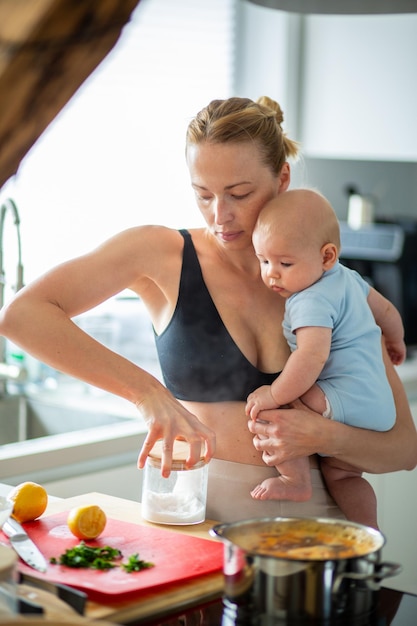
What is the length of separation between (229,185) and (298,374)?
34cm

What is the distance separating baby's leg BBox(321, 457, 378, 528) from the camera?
5.59ft

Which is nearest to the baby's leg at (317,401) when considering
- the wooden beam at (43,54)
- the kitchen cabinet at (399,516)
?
the wooden beam at (43,54)

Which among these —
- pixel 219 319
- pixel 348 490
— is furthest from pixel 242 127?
pixel 348 490

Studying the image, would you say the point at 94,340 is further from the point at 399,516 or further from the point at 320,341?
the point at 399,516

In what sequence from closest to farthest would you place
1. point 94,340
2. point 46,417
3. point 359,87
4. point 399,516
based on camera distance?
point 94,340
point 46,417
point 399,516
point 359,87

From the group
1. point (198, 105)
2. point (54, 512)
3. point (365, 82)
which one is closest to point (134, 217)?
point (198, 105)

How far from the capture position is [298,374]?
1.59m

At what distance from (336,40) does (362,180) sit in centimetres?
71

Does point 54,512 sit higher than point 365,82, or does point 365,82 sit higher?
point 365,82

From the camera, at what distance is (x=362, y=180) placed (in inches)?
163

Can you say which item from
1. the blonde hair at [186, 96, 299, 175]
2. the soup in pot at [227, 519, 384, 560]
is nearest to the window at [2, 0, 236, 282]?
the blonde hair at [186, 96, 299, 175]

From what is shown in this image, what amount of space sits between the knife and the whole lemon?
0.18 ft

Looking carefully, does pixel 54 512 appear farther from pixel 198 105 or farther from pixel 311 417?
pixel 198 105

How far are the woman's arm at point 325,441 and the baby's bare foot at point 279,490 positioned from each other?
0.11 ft
